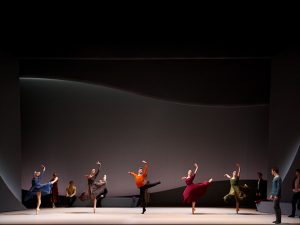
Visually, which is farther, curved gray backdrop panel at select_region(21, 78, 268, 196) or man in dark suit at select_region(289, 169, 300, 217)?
curved gray backdrop panel at select_region(21, 78, 268, 196)

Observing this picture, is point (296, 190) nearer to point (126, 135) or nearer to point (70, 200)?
point (126, 135)

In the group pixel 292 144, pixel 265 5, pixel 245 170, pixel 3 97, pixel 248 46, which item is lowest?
pixel 245 170

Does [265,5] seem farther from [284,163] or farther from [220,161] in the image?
[220,161]

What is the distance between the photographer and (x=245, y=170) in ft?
64.2

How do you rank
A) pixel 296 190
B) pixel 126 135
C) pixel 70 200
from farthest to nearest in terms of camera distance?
pixel 126 135 → pixel 70 200 → pixel 296 190

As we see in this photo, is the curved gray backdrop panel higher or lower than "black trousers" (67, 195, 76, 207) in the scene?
higher

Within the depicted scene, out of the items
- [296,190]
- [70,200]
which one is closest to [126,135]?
[70,200]

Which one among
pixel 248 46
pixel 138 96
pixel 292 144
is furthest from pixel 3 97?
pixel 292 144

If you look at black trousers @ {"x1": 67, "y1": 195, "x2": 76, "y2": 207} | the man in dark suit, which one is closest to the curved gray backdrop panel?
black trousers @ {"x1": 67, "y1": 195, "x2": 76, "y2": 207}

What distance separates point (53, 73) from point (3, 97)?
2.40 metres

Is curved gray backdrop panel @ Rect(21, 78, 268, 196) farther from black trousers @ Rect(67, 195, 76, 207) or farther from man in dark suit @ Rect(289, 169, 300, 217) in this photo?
man in dark suit @ Rect(289, 169, 300, 217)

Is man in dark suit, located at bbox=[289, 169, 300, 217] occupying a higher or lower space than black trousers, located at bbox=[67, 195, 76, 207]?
higher

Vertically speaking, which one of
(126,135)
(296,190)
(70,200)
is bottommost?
(70,200)

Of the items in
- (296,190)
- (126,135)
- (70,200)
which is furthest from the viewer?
(126,135)
